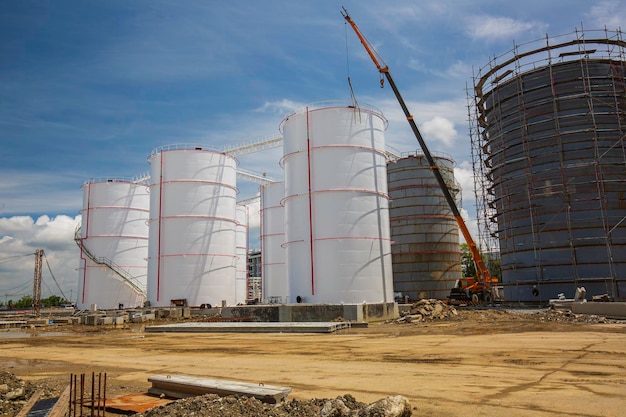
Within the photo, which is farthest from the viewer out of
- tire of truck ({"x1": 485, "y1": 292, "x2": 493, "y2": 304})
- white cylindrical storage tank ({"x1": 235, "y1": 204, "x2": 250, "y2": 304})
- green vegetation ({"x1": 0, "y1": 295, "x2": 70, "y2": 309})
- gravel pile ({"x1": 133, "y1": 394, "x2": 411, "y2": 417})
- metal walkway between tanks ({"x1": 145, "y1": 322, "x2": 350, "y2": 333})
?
green vegetation ({"x1": 0, "y1": 295, "x2": 70, "y2": 309})

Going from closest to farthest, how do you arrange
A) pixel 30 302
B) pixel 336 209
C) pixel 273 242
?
pixel 336 209 < pixel 273 242 < pixel 30 302

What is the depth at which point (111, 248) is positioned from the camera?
4094cm

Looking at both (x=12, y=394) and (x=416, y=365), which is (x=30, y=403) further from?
(x=416, y=365)

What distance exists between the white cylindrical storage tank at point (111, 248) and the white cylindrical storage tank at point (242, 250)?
10365mm

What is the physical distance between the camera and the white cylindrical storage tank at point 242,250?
4983 centimetres

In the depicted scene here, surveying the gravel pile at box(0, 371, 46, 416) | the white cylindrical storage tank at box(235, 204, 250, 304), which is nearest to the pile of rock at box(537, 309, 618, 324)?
the gravel pile at box(0, 371, 46, 416)

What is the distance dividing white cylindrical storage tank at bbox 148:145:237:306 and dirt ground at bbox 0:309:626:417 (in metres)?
16.4

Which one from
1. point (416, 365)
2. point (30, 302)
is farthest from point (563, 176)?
point (30, 302)

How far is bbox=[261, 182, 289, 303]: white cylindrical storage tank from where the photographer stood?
1617 inches

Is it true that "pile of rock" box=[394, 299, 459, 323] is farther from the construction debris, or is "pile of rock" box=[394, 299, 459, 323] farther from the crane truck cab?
the construction debris

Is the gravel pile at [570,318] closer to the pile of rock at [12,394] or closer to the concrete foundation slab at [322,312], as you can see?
the concrete foundation slab at [322,312]

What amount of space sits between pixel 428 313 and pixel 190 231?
18.8 m

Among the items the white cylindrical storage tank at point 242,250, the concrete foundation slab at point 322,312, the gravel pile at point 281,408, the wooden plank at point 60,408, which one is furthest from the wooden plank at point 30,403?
the white cylindrical storage tank at point 242,250

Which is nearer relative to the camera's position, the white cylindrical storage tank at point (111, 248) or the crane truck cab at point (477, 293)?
the crane truck cab at point (477, 293)
